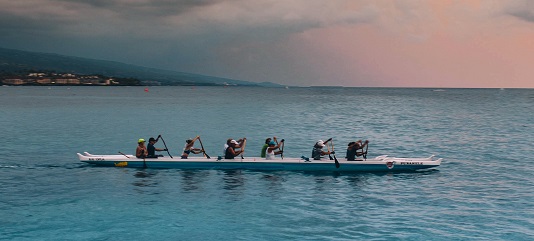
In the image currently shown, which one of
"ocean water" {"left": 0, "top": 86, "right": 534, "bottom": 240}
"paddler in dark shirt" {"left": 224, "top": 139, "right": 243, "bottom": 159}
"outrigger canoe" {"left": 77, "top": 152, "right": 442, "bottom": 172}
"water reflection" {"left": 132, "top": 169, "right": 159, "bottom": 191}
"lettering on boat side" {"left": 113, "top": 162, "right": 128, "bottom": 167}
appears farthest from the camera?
"lettering on boat side" {"left": 113, "top": 162, "right": 128, "bottom": 167}

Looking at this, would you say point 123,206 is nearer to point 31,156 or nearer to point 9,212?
point 9,212

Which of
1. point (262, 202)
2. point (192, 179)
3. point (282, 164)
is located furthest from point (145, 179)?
point (262, 202)

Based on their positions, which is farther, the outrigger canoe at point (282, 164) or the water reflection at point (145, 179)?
the outrigger canoe at point (282, 164)

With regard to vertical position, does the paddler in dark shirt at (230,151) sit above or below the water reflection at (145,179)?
above

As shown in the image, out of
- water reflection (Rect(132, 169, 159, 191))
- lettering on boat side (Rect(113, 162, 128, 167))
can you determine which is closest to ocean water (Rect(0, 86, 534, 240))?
water reflection (Rect(132, 169, 159, 191))

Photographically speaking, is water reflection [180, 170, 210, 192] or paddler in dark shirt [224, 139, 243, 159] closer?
water reflection [180, 170, 210, 192]

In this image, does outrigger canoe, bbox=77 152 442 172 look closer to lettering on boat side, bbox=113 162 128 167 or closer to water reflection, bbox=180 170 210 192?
lettering on boat side, bbox=113 162 128 167

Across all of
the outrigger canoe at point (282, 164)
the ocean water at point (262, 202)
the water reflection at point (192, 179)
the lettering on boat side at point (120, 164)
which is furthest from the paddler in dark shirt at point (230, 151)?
the lettering on boat side at point (120, 164)

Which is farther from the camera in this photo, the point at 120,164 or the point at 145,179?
the point at 120,164

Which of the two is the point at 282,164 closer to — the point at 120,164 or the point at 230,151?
the point at 230,151

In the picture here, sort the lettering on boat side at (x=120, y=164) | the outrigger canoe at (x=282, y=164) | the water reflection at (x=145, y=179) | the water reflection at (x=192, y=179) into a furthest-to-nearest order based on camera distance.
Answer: the lettering on boat side at (x=120, y=164) < the outrigger canoe at (x=282, y=164) < the water reflection at (x=145, y=179) < the water reflection at (x=192, y=179)

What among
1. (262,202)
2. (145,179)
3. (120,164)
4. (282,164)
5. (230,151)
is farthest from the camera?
(120,164)

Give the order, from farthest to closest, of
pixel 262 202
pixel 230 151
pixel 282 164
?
pixel 230 151
pixel 282 164
pixel 262 202

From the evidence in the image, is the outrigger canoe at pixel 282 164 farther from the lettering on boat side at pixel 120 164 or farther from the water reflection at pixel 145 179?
the water reflection at pixel 145 179
